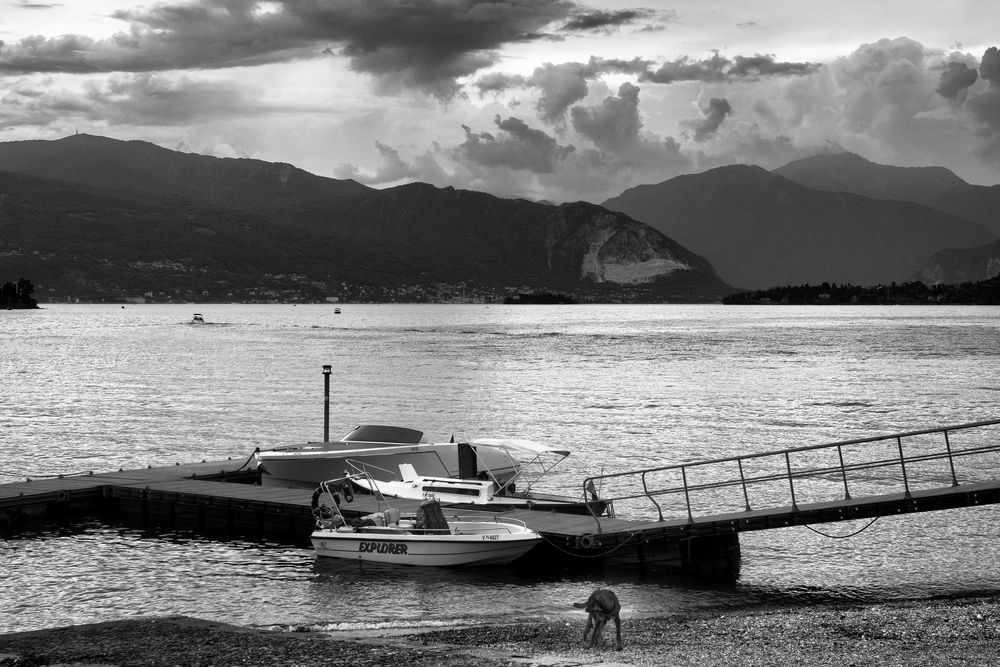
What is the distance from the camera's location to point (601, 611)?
19172 mm

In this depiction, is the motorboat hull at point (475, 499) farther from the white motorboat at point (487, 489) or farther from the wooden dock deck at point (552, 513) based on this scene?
the wooden dock deck at point (552, 513)

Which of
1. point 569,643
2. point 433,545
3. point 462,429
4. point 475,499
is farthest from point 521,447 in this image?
point 462,429

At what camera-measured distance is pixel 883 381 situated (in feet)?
306

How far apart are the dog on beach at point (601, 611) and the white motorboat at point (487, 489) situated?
10530 mm

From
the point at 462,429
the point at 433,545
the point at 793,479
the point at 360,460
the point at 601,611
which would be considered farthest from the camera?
the point at 462,429

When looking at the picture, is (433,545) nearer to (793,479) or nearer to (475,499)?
(475,499)

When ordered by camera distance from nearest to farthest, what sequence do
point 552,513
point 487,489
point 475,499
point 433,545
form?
point 433,545 → point 552,513 → point 475,499 → point 487,489

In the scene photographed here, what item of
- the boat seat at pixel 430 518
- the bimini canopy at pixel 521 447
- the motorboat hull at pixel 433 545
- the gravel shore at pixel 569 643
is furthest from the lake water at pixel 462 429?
the bimini canopy at pixel 521 447

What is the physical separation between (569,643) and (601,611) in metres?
1.45

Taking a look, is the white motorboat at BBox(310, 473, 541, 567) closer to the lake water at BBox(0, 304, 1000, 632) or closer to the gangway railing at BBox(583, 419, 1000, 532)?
the lake water at BBox(0, 304, 1000, 632)

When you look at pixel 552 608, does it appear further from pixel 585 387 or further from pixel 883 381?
pixel 883 381

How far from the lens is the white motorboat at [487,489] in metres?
32.1

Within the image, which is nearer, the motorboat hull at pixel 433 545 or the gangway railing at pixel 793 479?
the motorboat hull at pixel 433 545

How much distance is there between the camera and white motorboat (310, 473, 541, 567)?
90.3ft
